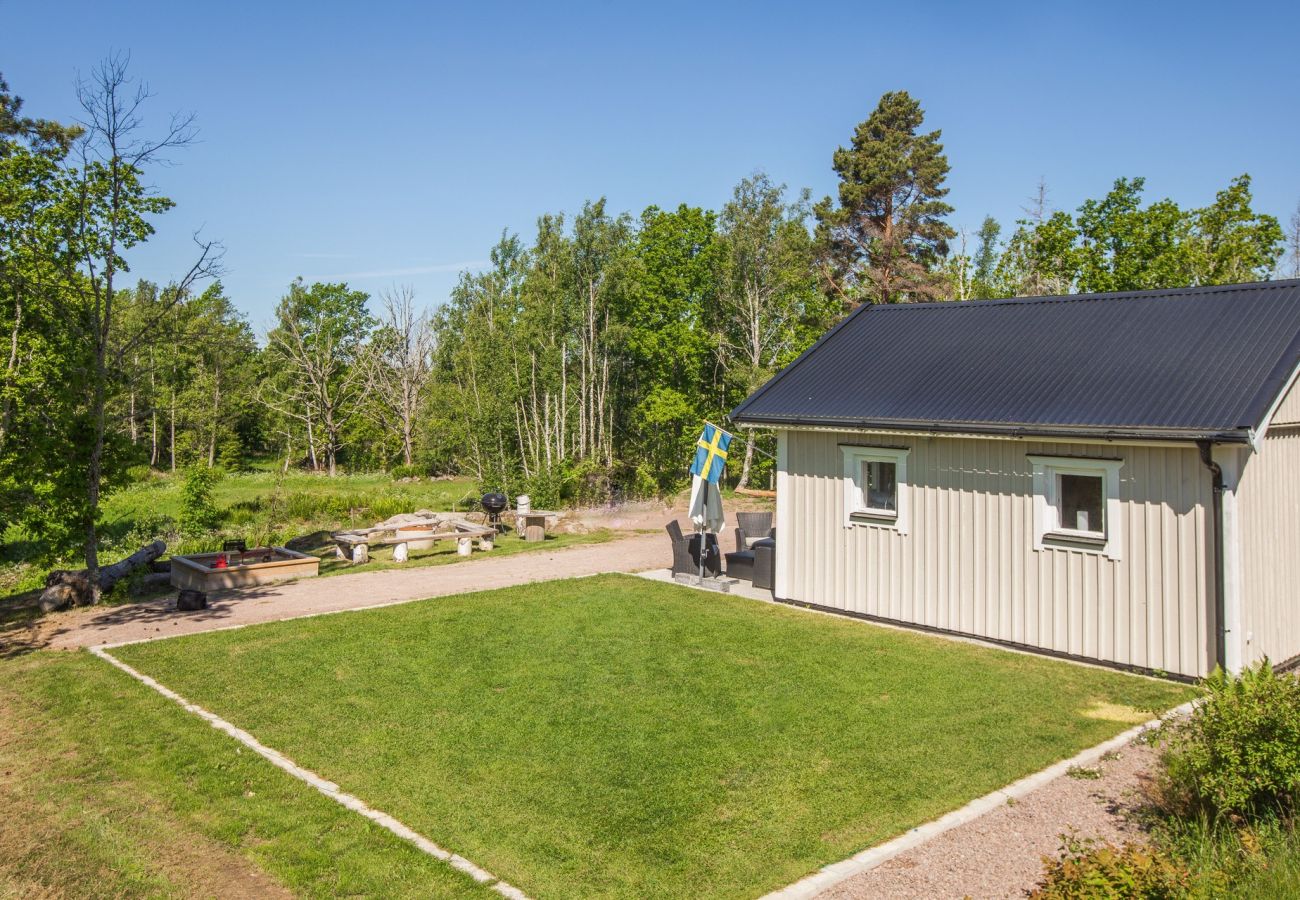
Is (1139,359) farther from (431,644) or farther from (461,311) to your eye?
(461,311)

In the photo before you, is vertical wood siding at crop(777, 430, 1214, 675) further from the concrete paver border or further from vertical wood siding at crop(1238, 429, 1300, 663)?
the concrete paver border

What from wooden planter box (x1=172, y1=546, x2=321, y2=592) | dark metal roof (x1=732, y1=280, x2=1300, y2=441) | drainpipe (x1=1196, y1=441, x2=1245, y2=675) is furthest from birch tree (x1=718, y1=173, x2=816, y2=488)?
drainpipe (x1=1196, y1=441, x2=1245, y2=675)

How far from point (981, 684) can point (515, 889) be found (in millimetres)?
5817

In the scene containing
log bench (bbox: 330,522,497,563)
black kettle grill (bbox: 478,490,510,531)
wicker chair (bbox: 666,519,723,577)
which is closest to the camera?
wicker chair (bbox: 666,519,723,577)

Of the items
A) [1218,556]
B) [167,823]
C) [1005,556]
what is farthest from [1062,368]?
[167,823]

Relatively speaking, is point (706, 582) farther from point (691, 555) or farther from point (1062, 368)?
point (1062, 368)

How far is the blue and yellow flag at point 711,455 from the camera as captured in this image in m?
14.4

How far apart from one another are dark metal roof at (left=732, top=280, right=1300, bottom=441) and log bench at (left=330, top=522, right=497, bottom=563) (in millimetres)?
8332

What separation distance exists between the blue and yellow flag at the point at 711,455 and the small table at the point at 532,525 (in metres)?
7.99

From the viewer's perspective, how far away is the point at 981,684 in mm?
9469

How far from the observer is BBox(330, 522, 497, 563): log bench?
18547 millimetres

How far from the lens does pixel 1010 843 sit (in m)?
6.08

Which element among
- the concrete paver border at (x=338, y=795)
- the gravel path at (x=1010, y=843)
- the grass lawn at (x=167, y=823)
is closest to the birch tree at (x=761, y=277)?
the concrete paver border at (x=338, y=795)

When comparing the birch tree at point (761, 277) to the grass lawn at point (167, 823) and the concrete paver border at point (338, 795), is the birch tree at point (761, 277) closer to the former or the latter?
the concrete paver border at point (338, 795)
